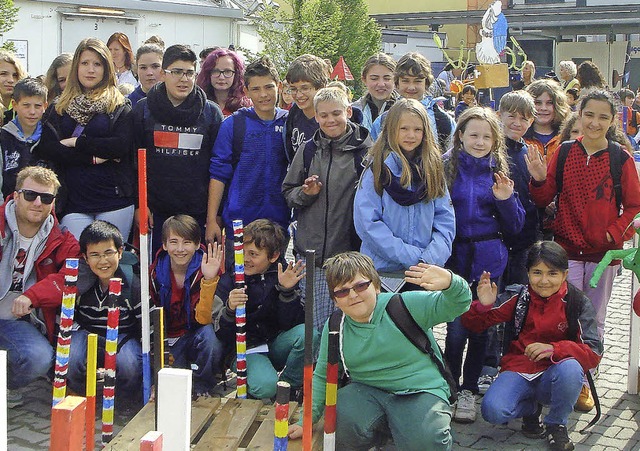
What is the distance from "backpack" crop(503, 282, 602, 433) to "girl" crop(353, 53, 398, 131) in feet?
5.86

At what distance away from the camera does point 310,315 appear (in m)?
3.47

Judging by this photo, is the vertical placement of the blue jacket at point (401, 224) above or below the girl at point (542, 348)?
above

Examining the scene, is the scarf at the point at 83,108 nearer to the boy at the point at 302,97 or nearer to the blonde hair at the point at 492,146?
the boy at the point at 302,97

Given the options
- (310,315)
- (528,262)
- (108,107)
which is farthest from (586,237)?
(108,107)

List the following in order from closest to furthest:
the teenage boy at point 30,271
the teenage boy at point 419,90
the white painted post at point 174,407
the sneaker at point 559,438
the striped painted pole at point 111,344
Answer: the white painted post at point 174,407 → the striped painted pole at point 111,344 → the sneaker at point 559,438 → the teenage boy at point 30,271 → the teenage boy at point 419,90

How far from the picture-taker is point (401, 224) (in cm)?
506

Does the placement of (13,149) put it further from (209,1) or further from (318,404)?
(209,1)

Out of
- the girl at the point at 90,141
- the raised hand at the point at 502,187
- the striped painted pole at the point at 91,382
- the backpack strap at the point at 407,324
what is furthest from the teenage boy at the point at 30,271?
the raised hand at the point at 502,187

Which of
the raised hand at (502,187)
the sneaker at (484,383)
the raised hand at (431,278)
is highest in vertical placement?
the raised hand at (502,187)

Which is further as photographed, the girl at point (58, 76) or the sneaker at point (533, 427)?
the girl at point (58, 76)

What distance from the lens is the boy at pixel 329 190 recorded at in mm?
5312

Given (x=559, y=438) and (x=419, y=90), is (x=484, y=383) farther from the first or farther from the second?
(x=419, y=90)

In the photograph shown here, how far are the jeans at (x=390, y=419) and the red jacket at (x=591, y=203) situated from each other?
67.0 inches

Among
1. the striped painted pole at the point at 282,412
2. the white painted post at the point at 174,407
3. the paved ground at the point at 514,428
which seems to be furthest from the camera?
the paved ground at the point at 514,428
